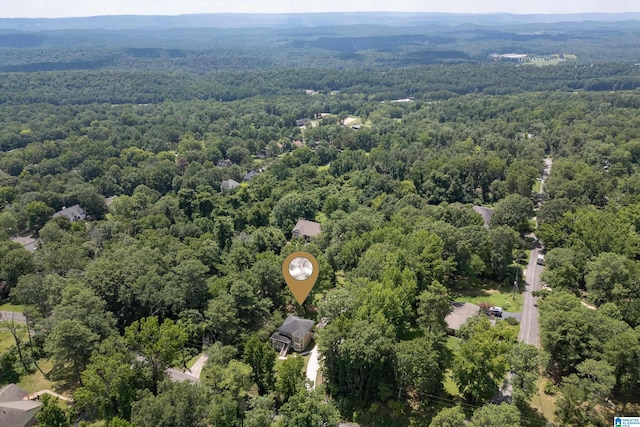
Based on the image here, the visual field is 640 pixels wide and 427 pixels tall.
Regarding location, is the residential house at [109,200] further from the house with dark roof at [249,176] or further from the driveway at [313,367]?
the driveway at [313,367]

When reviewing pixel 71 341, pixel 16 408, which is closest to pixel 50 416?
pixel 16 408

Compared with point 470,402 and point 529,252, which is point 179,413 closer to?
point 470,402

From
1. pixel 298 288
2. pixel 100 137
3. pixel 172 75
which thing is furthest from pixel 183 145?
pixel 172 75

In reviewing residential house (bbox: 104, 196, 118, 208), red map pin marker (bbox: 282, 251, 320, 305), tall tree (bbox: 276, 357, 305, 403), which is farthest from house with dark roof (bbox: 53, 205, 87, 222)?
tall tree (bbox: 276, 357, 305, 403)

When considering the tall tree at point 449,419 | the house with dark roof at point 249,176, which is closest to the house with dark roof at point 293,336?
the tall tree at point 449,419

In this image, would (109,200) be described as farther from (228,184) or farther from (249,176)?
(249,176)
